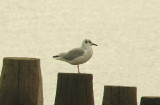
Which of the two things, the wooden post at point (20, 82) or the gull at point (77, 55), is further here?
the gull at point (77, 55)

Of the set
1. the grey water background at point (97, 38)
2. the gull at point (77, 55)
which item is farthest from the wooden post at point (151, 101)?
the grey water background at point (97, 38)

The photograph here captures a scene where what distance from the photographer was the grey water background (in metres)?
11.8

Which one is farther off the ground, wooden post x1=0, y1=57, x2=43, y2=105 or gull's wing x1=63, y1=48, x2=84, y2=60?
gull's wing x1=63, y1=48, x2=84, y2=60

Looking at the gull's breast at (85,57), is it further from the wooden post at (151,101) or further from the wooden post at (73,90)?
the wooden post at (151,101)

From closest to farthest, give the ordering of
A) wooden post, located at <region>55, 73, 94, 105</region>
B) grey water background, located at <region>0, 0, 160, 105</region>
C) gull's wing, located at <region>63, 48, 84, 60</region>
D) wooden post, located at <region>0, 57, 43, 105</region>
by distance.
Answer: wooden post, located at <region>0, 57, 43, 105</region>
wooden post, located at <region>55, 73, 94, 105</region>
gull's wing, located at <region>63, 48, 84, 60</region>
grey water background, located at <region>0, 0, 160, 105</region>

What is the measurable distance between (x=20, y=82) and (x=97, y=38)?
9.54m

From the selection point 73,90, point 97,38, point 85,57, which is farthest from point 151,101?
point 97,38

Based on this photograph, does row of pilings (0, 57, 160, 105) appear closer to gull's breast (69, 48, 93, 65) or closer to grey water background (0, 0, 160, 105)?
gull's breast (69, 48, 93, 65)

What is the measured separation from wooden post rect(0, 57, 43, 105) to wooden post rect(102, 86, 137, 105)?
22.1 inches

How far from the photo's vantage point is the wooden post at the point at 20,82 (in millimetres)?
4680

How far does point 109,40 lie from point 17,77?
9.53 meters

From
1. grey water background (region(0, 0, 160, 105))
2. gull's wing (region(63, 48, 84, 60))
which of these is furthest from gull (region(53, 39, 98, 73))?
grey water background (region(0, 0, 160, 105))

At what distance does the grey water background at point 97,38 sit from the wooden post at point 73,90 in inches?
212

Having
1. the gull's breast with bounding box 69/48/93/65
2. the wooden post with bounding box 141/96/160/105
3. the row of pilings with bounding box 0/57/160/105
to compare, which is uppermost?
the gull's breast with bounding box 69/48/93/65
